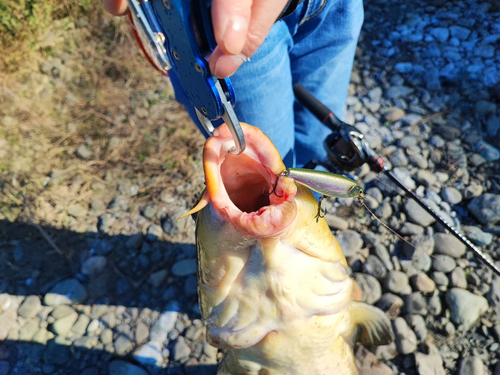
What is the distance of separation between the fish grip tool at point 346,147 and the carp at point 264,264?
838mm

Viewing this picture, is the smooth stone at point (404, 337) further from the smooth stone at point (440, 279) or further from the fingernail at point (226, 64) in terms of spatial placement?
the fingernail at point (226, 64)

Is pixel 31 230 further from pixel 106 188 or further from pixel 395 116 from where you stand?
pixel 395 116

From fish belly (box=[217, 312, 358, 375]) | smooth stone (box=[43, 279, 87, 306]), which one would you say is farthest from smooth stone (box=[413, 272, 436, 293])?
smooth stone (box=[43, 279, 87, 306])

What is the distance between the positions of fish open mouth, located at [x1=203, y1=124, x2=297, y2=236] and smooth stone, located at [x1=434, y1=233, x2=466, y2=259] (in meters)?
1.95

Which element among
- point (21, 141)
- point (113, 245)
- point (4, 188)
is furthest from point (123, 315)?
point (21, 141)

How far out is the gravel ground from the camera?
8.09 feet

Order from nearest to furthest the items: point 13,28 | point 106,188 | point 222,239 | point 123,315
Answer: point 222,239 < point 123,315 < point 106,188 < point 13,28

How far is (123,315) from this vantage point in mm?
2709

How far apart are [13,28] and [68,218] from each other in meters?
2.27

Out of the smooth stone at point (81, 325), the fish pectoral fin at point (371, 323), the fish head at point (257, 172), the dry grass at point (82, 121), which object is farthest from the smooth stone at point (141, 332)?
the fish head at point (257, 172)

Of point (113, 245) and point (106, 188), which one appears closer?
point (113, 245)

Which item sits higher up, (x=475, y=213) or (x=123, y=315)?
(x=123, y=315)

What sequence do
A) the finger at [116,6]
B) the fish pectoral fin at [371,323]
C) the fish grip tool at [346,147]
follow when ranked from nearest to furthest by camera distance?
1. the finger at [116,6]
2. the fish pectoral fin at [371,323]
3. the fish grip tool at [346,147]

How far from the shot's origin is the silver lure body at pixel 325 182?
1156mm
